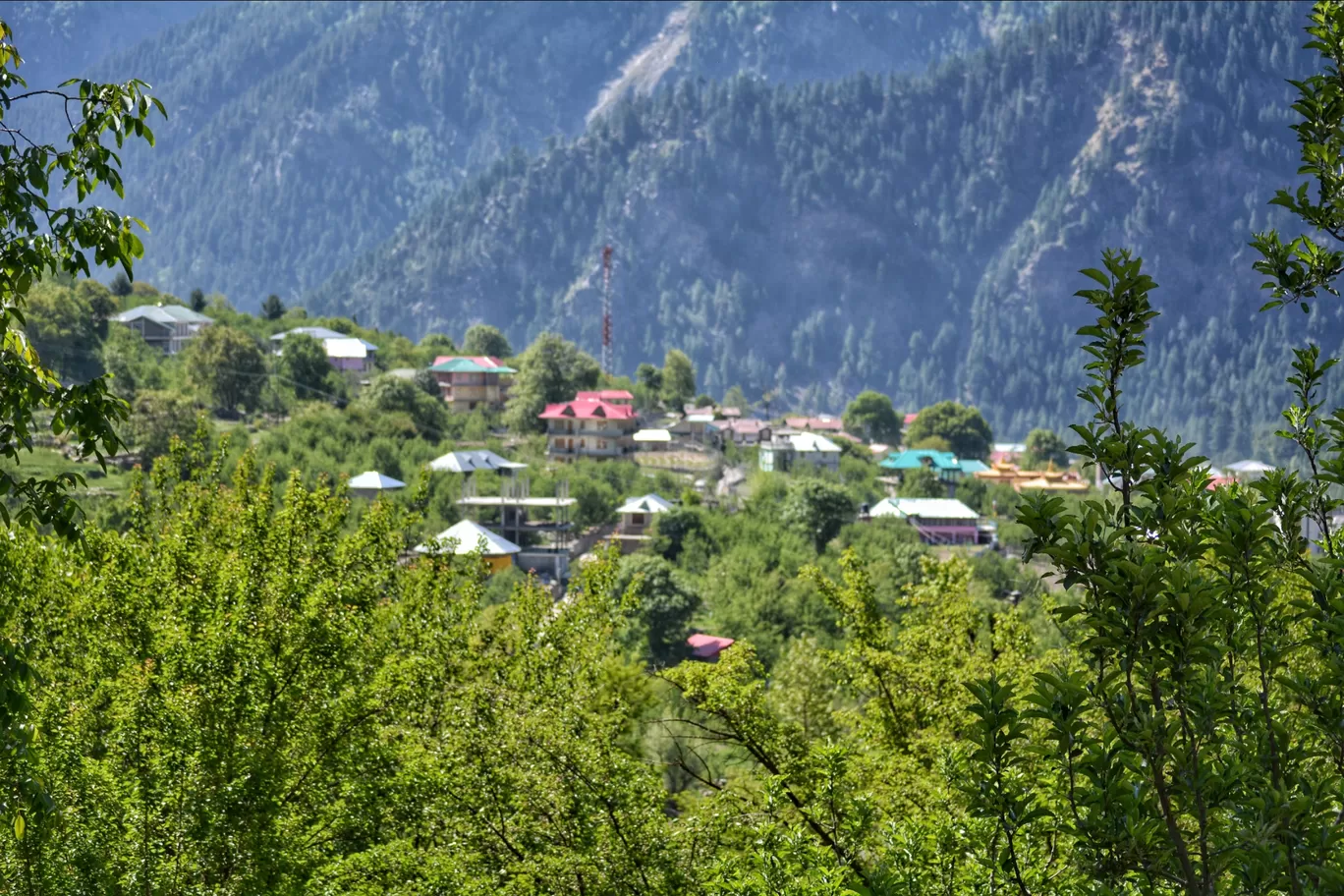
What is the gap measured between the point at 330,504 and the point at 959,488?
11028 cm

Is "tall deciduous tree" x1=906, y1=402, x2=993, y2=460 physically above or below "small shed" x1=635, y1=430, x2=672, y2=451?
below

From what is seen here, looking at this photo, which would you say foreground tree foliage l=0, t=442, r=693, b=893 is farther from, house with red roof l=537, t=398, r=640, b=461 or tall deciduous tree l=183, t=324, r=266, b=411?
house with red roof l=537, t=398, r=640, b=461

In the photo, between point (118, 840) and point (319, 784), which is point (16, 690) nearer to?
point (118, 840)

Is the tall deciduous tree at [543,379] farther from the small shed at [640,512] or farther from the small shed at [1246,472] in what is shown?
the small shed at [1246,472]

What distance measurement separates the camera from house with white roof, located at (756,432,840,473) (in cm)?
11812

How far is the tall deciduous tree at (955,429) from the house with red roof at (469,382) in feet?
194

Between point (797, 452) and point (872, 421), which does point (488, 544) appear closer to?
point (797, 452)

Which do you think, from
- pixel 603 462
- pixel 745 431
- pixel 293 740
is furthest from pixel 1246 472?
pixel 293 740

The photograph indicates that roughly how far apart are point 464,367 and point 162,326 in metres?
24.5

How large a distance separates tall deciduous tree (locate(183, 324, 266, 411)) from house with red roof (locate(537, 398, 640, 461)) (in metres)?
21.8

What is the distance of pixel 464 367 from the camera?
119 metres

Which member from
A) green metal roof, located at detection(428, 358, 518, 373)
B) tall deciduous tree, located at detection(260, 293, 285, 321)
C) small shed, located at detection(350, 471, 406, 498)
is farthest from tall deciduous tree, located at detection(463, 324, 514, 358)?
small shed, located at detection(350, 471, 406, 498)

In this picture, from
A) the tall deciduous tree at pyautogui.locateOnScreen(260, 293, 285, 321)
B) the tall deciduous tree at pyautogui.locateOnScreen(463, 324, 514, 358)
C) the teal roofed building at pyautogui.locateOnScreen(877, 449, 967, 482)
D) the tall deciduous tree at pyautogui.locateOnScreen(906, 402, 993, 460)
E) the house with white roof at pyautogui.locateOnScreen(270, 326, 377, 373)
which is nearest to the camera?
the house with white roof at pyautogui.locateOnScreen(270, 326, 377, 373)

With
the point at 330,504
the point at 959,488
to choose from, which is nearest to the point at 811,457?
the point at 959,488
